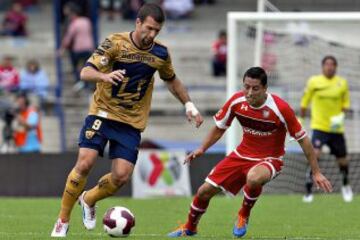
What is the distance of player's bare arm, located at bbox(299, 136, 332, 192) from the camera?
34.7 feet

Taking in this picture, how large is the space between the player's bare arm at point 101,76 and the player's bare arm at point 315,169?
204 cm

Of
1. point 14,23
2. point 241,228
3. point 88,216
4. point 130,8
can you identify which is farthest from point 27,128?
point 241,228

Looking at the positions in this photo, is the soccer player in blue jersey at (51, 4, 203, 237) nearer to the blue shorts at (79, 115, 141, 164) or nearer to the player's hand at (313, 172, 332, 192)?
the blue shorts at (79, 115, 141, 164)

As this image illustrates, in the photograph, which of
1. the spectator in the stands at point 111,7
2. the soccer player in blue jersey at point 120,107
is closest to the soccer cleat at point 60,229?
the soccer player in blue jersey at point 120,107

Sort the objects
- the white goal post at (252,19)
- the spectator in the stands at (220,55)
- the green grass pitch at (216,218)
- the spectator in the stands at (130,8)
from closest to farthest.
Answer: the green grass pitch at (216,218)
the white goal post at (252,19)
the spectator in the stands at (220,55)
the spectator in the stands at (130,8)

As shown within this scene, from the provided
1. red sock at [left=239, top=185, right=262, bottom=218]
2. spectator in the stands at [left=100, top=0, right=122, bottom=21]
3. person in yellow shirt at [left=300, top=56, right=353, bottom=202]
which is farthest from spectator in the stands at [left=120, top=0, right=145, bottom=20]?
red sock at [left=239, top=185, right=262, bottom=218]

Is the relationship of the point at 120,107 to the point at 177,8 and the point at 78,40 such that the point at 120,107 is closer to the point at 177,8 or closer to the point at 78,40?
the point at 78,40

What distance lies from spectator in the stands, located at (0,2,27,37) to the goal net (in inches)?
362

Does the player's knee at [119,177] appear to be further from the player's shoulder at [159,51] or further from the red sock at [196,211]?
the player's shoulder at [159,51]

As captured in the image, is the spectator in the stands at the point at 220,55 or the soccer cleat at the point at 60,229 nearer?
the soccer cleat at the point at 60,229

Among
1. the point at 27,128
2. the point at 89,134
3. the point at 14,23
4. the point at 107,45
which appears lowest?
the point at 27,128

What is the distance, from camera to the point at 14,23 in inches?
1121

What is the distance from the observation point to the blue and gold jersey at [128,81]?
10.9 m

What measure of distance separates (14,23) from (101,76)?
61.5 feet
